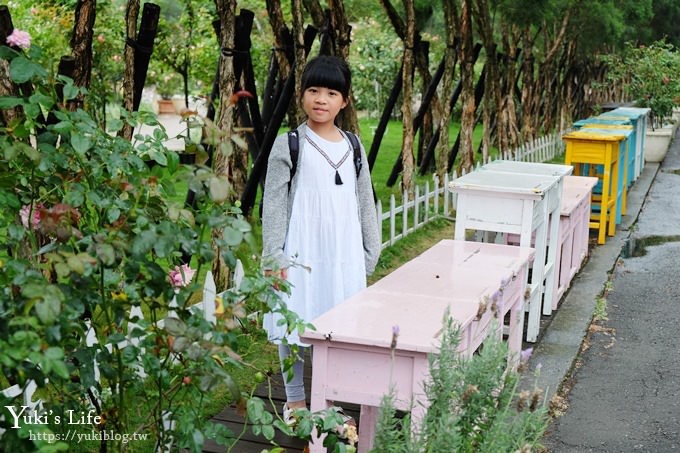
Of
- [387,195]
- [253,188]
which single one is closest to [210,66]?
[387,195]

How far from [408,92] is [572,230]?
3377 millimetres

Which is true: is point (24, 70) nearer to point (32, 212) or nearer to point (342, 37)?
point (32, 212)

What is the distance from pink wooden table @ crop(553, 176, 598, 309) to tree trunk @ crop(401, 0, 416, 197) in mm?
2419

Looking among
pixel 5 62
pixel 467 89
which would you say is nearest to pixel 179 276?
pixel 5 62

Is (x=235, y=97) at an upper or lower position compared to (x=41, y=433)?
upper

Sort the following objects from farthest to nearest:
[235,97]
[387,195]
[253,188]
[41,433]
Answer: [387,195] → [253,188] → [235,97] → [41,433]

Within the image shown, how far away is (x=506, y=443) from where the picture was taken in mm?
3084

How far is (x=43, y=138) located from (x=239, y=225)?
2.80ft

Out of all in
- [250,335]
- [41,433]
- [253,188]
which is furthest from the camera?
[253,188]

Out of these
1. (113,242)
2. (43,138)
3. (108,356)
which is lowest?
(108,356)

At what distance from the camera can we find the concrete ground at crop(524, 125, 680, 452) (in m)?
5.14

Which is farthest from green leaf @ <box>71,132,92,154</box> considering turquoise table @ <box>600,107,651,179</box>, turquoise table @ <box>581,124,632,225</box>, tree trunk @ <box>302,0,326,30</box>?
turquoise table @ <box>600,107,651,179</box>

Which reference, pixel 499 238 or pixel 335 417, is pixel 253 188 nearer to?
pixel 499 238

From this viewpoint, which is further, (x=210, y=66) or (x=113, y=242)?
(x=210, y=66)
